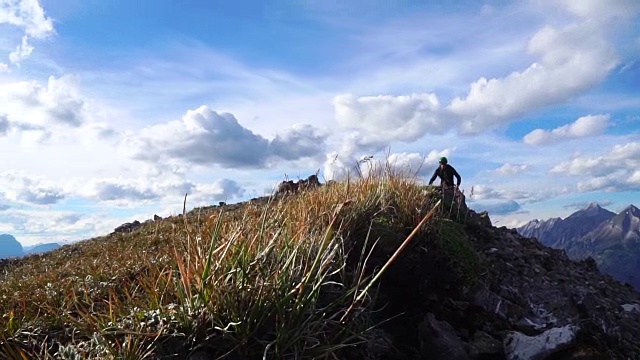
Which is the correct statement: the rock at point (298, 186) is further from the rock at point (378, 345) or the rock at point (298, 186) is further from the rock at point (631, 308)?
the rock at point (631, 308)

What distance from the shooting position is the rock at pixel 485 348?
5.20 metres

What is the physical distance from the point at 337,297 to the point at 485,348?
1809mm

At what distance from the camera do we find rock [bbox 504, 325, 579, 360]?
16.1 feet

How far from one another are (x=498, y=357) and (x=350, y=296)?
72.7 inches

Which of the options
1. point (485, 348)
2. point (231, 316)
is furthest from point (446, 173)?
point (231, 316)

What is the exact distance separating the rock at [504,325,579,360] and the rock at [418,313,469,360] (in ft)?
1.62

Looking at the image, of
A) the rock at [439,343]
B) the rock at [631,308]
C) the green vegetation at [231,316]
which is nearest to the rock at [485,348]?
the rock at [439,343]

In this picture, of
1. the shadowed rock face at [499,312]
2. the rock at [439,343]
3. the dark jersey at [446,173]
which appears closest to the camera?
the rock at [439,343]

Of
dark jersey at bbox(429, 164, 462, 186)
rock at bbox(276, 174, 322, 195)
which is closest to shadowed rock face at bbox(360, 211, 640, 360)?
rock at bbox(276, 174, 322, 195)

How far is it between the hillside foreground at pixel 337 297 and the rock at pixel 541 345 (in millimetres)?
14

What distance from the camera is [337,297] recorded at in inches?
178

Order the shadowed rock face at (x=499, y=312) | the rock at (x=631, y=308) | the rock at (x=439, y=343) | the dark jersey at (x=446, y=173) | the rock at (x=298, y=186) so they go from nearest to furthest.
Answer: the rock at (x=439, y=343) → the shadowed rock face at (x=499, y=312) → the rock at (x=631, y=308) → the rock at (x=298, y=186) → the dark jersey at (x=446, y=173)

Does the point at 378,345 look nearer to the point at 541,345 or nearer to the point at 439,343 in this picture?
the point at 439,343

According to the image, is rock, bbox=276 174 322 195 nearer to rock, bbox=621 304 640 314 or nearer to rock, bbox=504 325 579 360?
rock, bbox=504 325 579 360
